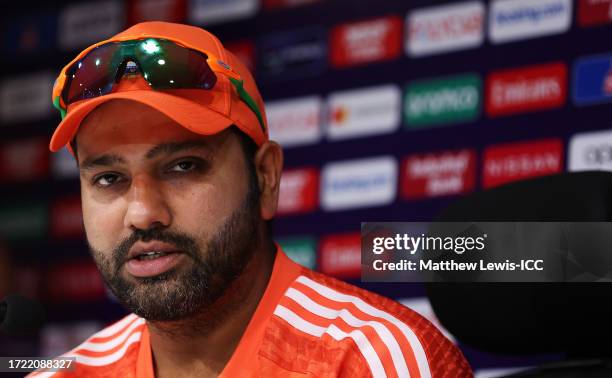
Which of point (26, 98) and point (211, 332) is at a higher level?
point (26, 98)

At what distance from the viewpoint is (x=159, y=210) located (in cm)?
133

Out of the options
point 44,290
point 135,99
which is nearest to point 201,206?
point 135,99

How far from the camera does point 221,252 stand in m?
1.39

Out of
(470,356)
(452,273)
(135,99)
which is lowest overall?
(470,356)

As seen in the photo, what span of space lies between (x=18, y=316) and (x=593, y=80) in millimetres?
1625

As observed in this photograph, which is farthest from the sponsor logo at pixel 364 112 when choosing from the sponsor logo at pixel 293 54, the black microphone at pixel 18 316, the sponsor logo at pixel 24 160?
the black microphone at pixel 18 316

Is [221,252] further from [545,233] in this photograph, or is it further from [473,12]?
[473,12]

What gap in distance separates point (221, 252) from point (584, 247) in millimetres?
514

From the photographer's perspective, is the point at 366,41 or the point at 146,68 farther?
the point at 366,41

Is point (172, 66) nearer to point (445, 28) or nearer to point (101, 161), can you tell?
point (101, 161)

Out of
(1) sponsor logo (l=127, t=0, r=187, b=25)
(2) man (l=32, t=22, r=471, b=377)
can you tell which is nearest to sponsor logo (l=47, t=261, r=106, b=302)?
(1) sponsor logo (l=127, t=0, r=187, b=25)

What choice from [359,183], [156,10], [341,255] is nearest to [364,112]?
A: [359,183]

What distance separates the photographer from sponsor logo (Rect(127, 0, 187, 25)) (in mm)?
3227

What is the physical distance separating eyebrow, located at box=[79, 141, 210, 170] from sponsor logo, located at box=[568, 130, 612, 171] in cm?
126
